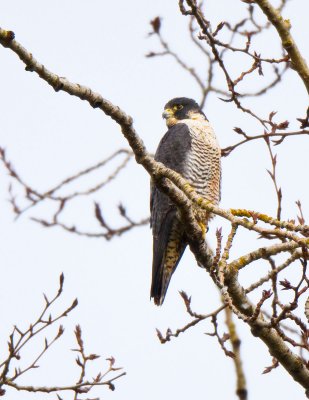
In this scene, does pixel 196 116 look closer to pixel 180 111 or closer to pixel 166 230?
pixel 180 111

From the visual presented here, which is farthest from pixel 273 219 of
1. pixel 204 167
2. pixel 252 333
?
pixel 204 167

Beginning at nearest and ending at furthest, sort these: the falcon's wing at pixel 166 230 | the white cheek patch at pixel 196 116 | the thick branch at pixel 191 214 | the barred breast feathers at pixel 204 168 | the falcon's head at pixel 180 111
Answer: the thick branch at pixel 191 214, the falcon's wing at pixel 166 230, the barred breast feathers at pixel 204 168, the white cheek patch at pixel 196 116, the falcon's head at pixel 180 111

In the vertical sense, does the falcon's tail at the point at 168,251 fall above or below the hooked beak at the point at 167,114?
below

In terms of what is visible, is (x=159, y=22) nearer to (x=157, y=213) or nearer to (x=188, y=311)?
(x=157, y=213)

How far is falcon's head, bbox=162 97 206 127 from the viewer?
7675mm

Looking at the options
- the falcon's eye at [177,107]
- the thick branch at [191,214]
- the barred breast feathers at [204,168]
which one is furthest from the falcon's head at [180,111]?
the thick branch at [191,214]

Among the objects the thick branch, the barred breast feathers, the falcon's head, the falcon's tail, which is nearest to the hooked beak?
the falcon's head

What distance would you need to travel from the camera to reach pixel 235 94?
3789 mm

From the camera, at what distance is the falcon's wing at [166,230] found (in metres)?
6.16

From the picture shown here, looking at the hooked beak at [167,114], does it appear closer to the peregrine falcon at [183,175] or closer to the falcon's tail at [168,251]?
the peregrine falcon at [183,175]

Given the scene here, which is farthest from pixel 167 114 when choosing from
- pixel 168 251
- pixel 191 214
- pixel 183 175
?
pixel 191 214

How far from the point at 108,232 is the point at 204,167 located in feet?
3.65

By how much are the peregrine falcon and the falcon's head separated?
0.14ft

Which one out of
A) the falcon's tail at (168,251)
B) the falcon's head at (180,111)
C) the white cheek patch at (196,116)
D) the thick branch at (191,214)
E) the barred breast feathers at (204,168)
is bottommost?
the thick branch at (191,214)
